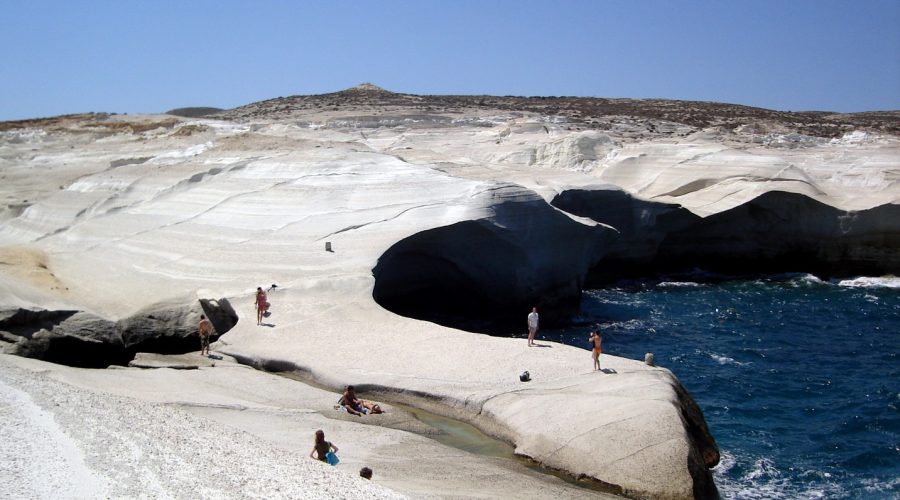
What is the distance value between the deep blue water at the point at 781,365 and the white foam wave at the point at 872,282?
0.24 ft

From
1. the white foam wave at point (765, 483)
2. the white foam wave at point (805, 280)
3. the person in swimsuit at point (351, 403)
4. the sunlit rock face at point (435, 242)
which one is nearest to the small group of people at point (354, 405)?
the person in swimsuit at point (351, 403)

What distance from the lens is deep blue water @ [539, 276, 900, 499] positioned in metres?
14.9

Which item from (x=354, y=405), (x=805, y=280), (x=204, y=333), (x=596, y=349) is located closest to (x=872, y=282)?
(x=805, y=280)

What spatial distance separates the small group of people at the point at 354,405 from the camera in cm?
1434

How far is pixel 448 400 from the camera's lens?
1484 centimetres

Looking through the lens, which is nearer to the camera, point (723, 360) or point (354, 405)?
point (354, 405)

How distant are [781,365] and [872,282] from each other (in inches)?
519

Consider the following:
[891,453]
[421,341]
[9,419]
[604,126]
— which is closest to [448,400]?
[421,341]

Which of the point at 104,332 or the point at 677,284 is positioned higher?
the point at 104,332

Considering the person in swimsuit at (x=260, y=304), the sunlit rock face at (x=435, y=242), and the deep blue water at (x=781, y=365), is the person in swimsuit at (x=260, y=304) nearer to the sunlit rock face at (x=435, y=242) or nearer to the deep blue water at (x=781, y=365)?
the sunlit rock face at (x=435, y=242)

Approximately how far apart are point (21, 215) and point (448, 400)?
919 inches

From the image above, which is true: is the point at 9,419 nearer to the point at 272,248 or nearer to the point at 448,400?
the point at 448,400

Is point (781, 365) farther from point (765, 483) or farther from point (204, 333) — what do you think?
point (204, 333)

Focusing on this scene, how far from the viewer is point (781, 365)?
70.9ft
